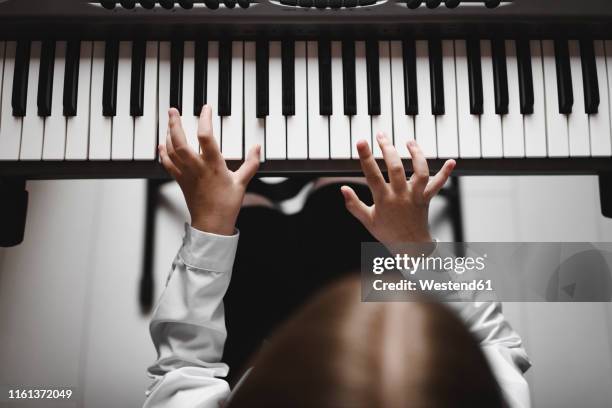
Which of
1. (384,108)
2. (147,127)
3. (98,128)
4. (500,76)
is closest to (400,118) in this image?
(384,108)

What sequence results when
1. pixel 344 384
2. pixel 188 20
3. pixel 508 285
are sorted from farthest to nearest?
pixel 508 285
pixel 188 20
pixel 344 384

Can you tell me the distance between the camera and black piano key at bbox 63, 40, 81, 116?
117 centimetres

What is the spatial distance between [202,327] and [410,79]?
2.32ft

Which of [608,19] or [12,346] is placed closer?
[608,19]

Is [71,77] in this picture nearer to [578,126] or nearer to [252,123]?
[252,123]

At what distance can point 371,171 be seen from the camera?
3.38ft

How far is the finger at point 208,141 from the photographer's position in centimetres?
98

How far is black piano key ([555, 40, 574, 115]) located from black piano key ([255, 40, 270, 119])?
672mm

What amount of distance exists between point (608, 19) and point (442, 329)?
1.03 metres

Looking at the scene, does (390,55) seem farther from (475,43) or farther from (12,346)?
(12,346)

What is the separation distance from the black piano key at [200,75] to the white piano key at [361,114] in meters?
0.35

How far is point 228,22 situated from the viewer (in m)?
1.16

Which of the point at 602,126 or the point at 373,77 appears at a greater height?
the point at 373,77

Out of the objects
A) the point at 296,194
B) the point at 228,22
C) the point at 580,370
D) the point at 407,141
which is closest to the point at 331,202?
the point at 296,194
